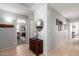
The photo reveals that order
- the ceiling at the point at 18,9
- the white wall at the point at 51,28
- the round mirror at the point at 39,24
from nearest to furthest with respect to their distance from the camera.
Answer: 1. the ceiling at the point at 18,9
2. the round mirror at the point at 39,24
3. the white wall at the point at 51,28

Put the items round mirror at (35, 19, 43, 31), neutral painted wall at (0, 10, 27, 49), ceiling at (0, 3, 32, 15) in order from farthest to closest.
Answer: round mirror at (35, 19, 43, 31)
neutral painted wall at (0, 10, 27, 49)
ceiling at (0, 3, 32, 15)

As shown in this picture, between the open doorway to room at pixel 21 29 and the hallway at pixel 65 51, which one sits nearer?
the open doorway to room at pixel 21 29

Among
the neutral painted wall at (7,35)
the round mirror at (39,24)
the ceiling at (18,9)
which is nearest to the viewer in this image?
the ceiling at (18,9)

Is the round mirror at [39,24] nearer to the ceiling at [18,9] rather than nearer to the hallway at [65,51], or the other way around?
the ceiling at [18,9]

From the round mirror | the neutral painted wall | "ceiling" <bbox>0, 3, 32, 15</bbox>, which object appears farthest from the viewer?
the round mirror

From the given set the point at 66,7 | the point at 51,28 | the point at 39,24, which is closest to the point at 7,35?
the point at 39,24

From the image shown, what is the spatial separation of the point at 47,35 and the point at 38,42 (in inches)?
15.1

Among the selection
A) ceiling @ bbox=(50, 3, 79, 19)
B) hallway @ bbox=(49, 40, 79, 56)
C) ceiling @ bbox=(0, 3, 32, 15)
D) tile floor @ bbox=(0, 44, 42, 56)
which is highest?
ceiling @ bbox=(50, 3, 79, 19)

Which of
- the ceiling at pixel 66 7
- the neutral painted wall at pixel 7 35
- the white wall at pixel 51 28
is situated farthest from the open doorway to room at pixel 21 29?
the ceiling at pixel 66 7

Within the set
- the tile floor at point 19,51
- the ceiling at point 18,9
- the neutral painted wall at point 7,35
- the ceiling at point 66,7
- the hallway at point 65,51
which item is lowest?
the hallway at point 65,51

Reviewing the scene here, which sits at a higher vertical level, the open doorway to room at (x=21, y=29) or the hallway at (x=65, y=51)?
the open doorway to room at (x=21, y=29)

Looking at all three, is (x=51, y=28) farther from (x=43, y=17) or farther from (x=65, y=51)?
(x=65, y=51)

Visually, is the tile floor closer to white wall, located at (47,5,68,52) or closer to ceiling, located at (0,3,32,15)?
white wall, located at (47,5,68,52)

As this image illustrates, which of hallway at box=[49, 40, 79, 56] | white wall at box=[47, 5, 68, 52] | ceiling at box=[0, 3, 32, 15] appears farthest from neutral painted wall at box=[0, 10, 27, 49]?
hallway at box=[49, 40, 79, 56]
